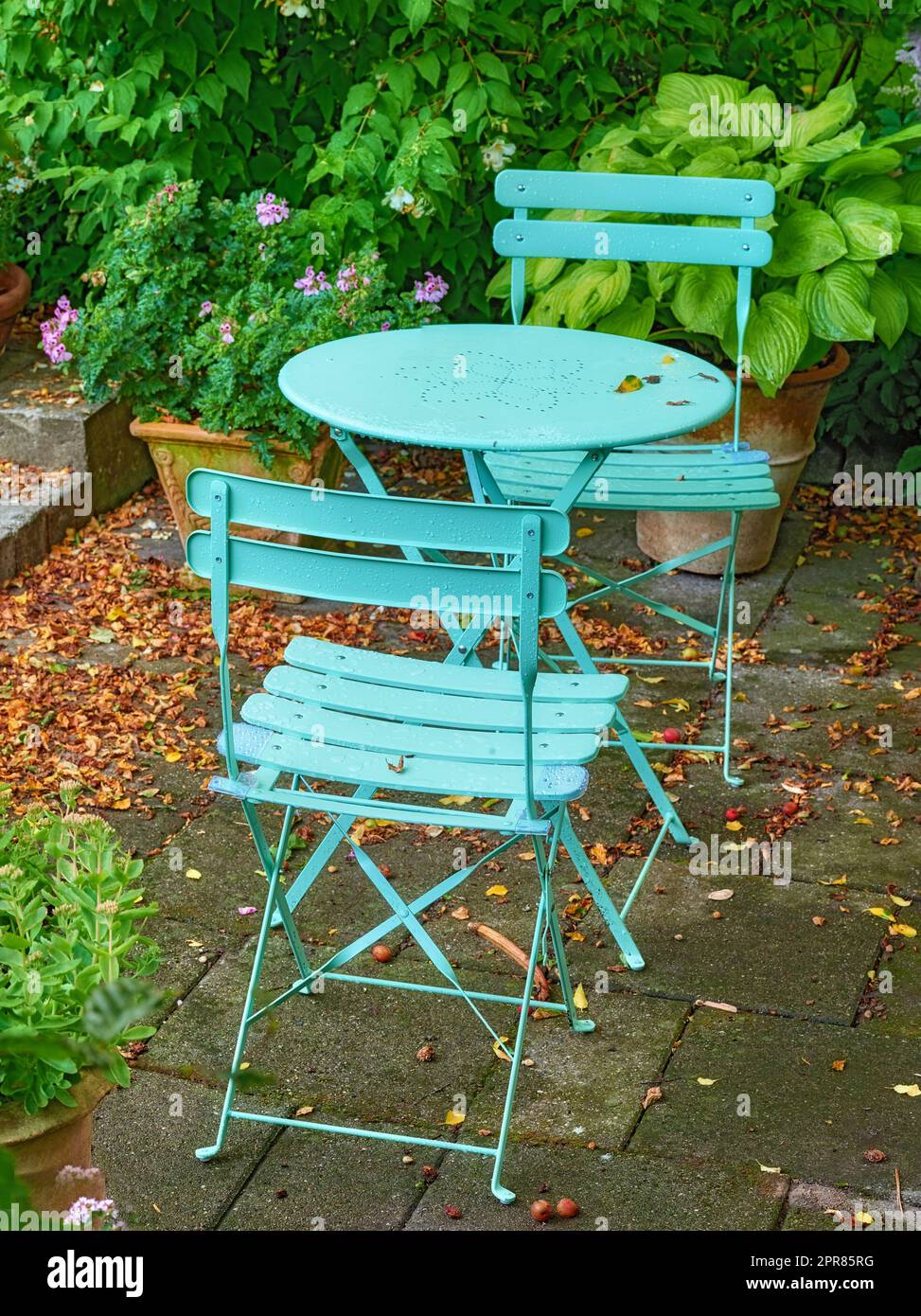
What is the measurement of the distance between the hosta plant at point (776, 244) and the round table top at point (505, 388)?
3.42 ft

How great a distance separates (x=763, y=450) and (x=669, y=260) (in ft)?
3.24

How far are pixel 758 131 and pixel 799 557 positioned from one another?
142cm

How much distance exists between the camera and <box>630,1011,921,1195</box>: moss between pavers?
2.77 metres

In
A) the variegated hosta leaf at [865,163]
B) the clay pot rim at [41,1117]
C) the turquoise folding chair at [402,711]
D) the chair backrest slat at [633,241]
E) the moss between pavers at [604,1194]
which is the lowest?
the moss between pavers at [604,1194]

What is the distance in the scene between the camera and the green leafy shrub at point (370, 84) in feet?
17.7

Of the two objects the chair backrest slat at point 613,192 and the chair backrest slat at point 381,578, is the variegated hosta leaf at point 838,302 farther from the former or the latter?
the chair backrest slat at point 381,578

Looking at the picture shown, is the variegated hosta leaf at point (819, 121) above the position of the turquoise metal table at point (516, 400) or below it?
above

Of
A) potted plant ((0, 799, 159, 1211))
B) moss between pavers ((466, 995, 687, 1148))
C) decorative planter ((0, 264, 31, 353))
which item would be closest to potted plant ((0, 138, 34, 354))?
decorative planter ((0, 264, 31, 353))

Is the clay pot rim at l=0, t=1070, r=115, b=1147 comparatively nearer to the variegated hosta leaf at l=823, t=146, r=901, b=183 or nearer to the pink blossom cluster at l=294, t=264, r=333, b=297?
the pink blossom cluster at l=294, t=264, r=333, b=297

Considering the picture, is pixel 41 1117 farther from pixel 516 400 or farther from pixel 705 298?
pixel 705 298

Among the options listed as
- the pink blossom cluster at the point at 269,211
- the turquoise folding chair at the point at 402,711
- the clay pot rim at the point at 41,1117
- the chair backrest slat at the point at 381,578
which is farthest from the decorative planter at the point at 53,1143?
the pink blossom cluster at the point at 269,211
